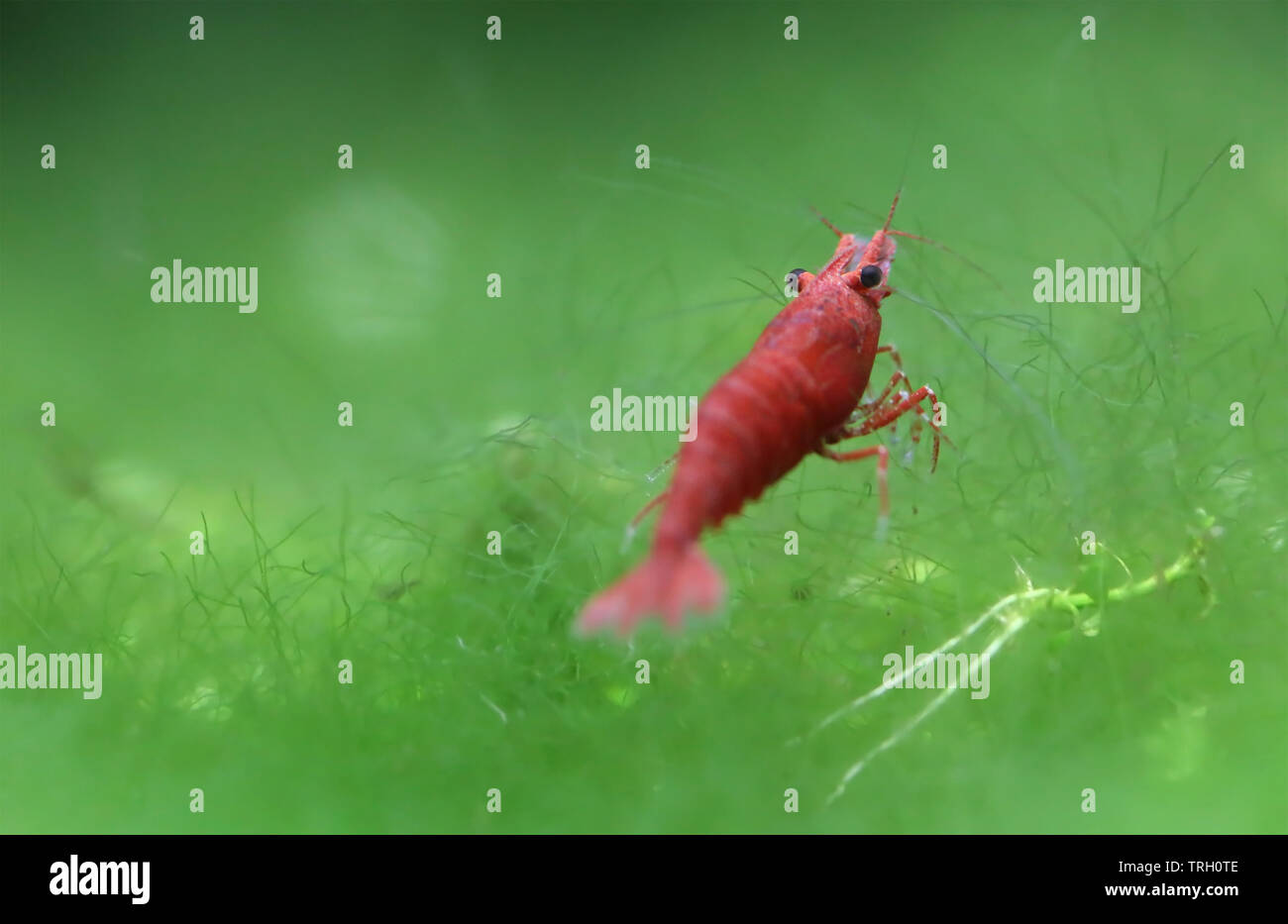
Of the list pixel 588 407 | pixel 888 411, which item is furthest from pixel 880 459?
pixel 588 407

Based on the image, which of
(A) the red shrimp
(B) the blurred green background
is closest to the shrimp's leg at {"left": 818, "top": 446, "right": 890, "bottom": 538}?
(A) the red shrimp

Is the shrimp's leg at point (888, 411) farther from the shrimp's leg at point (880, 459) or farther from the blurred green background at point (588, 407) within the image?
the blurred green background at point (588, 407)

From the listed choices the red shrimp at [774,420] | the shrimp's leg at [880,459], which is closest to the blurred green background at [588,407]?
the shrimp's leg at [880,459]

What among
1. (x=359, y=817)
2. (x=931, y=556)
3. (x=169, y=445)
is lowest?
(x=359, y=817)

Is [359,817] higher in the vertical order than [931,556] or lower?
lower
